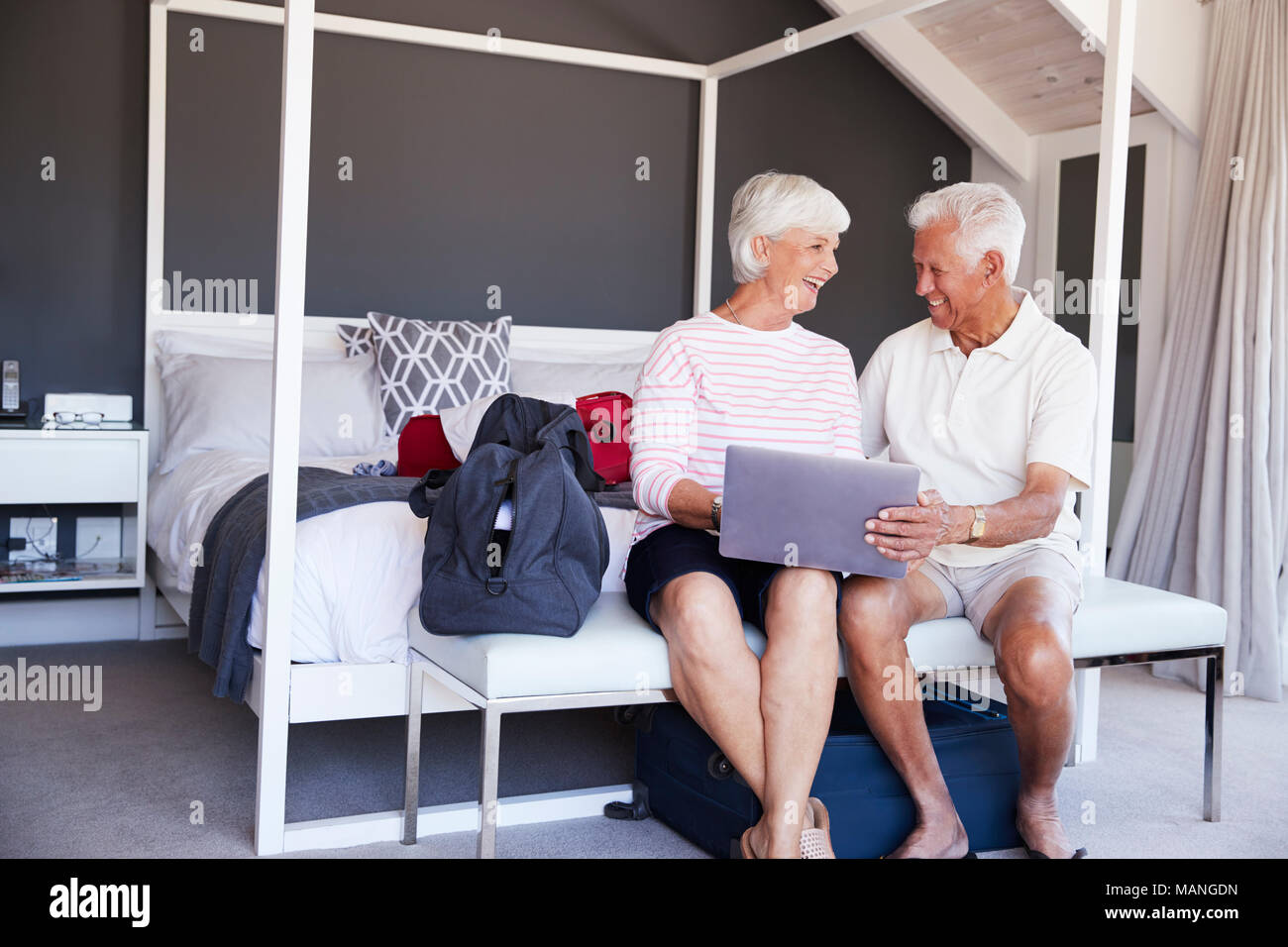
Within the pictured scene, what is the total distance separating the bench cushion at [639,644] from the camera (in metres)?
2.01

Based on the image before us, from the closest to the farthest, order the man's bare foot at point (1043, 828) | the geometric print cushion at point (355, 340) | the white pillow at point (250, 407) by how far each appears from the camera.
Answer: the man's bare foot at point (1043, 828) < the white pillow at point (250, 407) < the geometric print cushion at point (355, 340)

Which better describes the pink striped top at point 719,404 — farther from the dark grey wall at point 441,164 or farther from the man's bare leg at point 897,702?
the dark grey wall at point 441,164

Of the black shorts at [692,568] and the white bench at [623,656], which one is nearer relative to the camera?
the white bench at [623,656]

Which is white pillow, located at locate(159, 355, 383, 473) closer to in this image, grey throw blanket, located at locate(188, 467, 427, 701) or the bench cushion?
grey throw blanket, located at locate(188, 467, 427, 701)

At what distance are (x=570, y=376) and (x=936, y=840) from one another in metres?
2.35

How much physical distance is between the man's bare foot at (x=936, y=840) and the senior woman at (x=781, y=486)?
223 mm

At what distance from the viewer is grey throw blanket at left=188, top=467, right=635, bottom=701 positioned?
2.47 meters

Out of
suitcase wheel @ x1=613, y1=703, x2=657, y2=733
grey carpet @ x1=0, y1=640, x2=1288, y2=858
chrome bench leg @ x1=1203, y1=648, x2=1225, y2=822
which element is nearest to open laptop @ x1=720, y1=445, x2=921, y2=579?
suitcase wheel @ x1=613, y1=703, x2=657, y2=733

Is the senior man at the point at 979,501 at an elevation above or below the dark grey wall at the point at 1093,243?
below

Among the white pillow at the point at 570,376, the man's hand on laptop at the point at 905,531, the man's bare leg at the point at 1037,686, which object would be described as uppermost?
the white pillow at the point at 570,376

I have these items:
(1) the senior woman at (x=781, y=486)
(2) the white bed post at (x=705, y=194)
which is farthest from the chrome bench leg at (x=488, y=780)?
(2) the white bed post at (x=705, y=194)

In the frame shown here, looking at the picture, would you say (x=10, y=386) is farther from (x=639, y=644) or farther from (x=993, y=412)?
(x=993, y=412)
